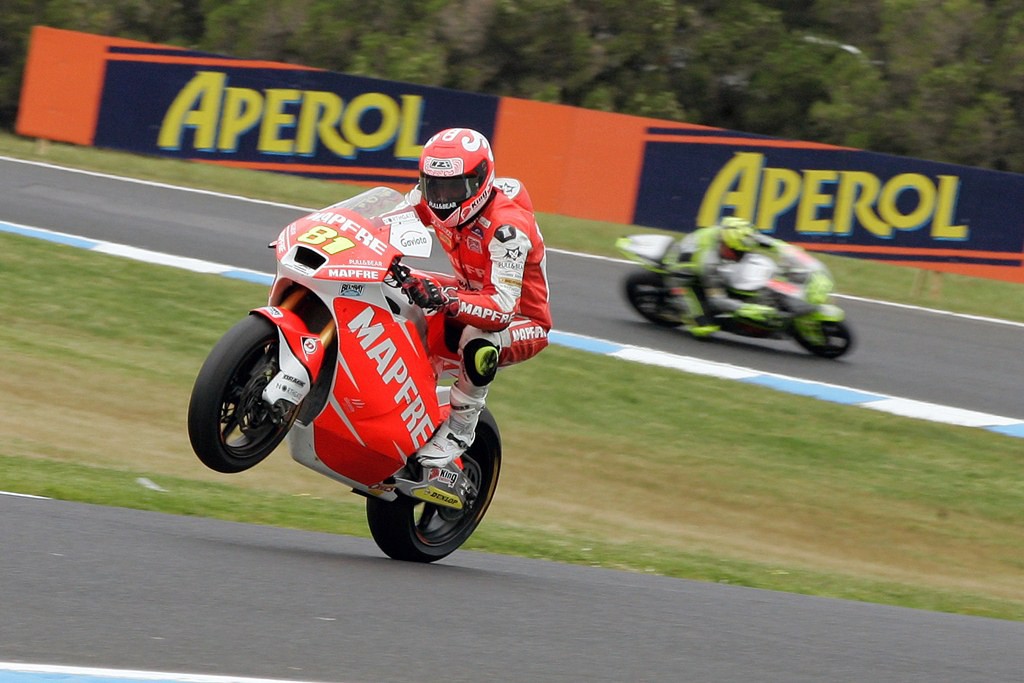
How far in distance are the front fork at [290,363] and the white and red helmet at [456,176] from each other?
3.05ft

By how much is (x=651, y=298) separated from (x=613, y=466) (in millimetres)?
4574

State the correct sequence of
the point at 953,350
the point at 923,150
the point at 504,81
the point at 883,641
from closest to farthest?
1. the point at 883,641
2. the point at 953,350
3. the point at 923,150
4. the point at 504,81

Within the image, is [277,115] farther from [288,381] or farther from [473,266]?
[288,381]

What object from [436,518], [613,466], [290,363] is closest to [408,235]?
[290,363]

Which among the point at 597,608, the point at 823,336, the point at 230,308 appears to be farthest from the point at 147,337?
the point at 597,608

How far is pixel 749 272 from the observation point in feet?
47.2

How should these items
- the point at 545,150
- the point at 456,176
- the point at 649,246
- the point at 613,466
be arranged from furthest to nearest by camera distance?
the point at 545,150
the point at 649,246
the point at 613,466
the point at 456,176

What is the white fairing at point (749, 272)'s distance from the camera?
14.4 m

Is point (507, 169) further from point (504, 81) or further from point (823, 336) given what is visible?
point (504, 81)

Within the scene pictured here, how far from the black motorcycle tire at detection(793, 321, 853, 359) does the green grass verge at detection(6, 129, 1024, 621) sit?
1.87 meters

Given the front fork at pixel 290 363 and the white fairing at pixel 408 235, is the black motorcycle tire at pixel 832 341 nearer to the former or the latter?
the white fairing at pixel 408 235

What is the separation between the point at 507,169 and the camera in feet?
64.3

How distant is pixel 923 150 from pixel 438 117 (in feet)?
37.2

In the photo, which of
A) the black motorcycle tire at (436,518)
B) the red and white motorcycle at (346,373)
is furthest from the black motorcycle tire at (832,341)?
the red and white motorcycle at (346,373)
